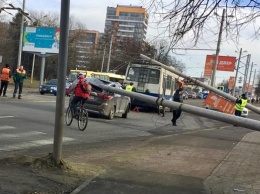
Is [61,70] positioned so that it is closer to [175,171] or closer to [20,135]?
[175,171]

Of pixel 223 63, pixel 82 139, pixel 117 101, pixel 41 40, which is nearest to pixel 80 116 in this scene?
pixel 82 139

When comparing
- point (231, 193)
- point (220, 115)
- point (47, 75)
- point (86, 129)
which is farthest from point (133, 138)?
point (47, 75)

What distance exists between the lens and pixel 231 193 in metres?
6.66

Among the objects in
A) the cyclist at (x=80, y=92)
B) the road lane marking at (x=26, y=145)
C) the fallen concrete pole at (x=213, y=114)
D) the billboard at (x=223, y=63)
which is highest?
the billboard at (x=223, y=63)

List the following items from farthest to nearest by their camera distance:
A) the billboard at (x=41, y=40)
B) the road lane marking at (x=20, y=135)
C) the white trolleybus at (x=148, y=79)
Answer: the billboard at (x=41, y=40) → the white trolleybus at (x=148, y=79) → the road lane marking at (x=20, y=135)

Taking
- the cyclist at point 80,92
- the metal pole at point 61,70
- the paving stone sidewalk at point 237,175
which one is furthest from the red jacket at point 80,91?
the metal pole at point 61,70

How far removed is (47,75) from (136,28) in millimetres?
85688

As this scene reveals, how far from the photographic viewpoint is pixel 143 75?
29000 mm

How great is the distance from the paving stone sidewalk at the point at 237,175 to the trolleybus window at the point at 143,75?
1754 cm

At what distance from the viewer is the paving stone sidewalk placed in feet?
22.8

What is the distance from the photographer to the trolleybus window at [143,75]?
28641mm

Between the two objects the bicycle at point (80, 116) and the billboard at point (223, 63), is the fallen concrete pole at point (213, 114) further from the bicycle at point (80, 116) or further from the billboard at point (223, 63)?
the billboard at point (223, 63)

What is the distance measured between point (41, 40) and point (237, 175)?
3775cm

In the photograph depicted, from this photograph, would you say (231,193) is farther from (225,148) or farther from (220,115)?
→ (225,148)
